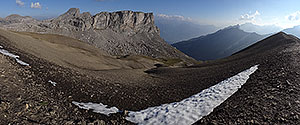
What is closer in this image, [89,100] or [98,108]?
[98,108]

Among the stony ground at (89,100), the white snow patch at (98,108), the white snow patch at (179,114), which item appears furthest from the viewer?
the white snow patch at (98,108)

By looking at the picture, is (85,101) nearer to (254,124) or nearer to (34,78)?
(34,78)

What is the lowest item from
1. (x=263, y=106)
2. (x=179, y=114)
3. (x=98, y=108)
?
(x=98, y=108)

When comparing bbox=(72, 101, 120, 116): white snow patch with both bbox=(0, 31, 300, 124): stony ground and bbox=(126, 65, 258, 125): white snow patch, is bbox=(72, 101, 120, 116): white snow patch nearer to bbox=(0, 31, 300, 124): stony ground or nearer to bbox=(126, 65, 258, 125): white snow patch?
bbox=(0, 31, 300, 124): stony ground

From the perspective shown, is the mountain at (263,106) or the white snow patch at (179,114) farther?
the white snow patch at (179,114)

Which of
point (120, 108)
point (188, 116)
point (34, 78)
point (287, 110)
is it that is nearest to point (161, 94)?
point (120, 108)

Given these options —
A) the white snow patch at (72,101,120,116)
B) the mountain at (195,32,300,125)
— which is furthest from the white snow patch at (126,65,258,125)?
the white snow patch at (72,101,120,116)

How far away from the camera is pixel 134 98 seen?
646 inches

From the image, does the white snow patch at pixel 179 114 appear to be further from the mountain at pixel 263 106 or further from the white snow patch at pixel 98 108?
the white snow patch at pixel 98 108

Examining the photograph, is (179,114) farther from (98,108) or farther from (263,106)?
(98,108)

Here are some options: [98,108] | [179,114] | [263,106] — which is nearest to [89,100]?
[98,108]

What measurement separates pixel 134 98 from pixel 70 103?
6308 millimetres

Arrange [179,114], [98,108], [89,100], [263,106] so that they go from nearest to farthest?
[263,106]
[179,114]
[98,108]
[89,100]

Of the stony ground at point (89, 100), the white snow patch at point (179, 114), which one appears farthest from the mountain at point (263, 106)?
the white snow patch at point (179, 114)
